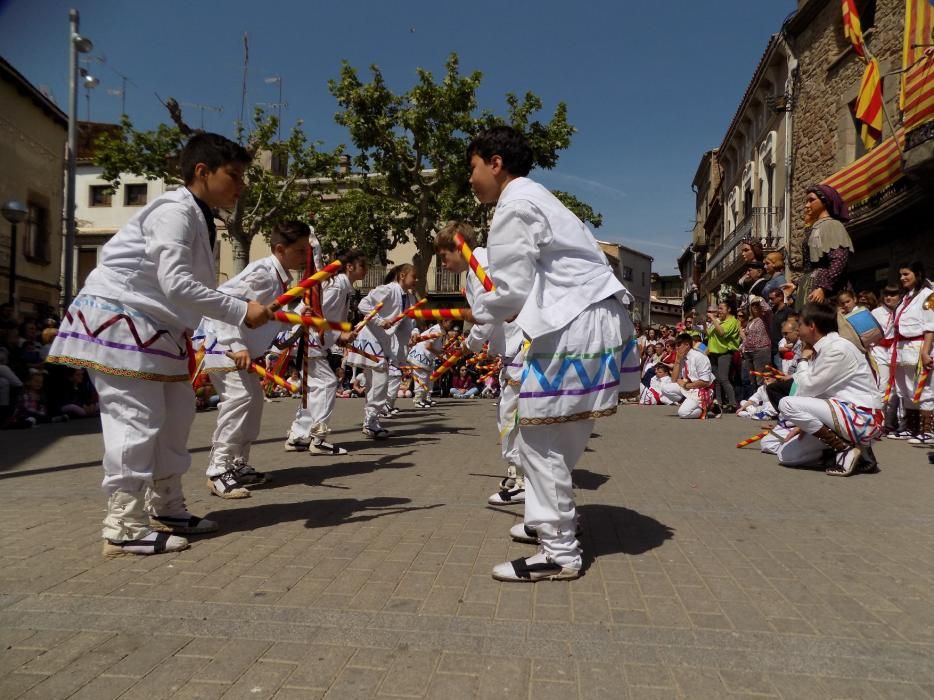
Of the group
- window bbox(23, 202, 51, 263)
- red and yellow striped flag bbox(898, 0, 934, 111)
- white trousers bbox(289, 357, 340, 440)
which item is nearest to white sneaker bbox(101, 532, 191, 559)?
white trousers bbox(289, 357, 340, 440)

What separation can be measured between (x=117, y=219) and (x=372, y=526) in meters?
43.2

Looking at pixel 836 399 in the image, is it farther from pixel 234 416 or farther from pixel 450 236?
pixel 234 416

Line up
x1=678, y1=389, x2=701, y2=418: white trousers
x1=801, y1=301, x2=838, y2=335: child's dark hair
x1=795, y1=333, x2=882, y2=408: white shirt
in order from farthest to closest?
x1=678, y1=389, x2=701, y2=418: white trousers, x1=801, y1=301, x2=838, y2=335: child's dark hair, x1=795, y1=333, x2=882, y2=408: white shirt

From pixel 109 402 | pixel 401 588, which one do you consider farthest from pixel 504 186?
pixel 109 402

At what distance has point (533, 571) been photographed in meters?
3.34

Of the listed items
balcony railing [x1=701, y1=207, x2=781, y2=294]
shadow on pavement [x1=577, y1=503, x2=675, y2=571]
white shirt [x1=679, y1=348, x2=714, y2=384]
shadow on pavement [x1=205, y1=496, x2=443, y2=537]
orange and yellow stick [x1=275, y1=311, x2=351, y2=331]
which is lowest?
shadow on pavement [x1=205, y1=496, x2=443, y2=537]

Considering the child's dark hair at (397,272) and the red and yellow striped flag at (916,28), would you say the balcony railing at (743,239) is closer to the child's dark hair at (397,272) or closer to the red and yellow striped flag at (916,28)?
the red and yellow striped flag at (916,28)

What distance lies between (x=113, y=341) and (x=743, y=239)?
2922cm

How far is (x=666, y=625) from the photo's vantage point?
9.34 feet

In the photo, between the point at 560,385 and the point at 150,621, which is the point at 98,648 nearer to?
the point at 150,621

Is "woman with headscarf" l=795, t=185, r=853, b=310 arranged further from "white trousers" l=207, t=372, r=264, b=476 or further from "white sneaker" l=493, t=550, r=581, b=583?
"white trousers" l=207, t=372, r=264, b=476

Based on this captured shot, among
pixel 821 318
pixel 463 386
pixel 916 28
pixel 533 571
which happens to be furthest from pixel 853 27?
pixel 533 571

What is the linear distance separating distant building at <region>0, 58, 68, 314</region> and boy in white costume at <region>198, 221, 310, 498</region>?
62.2 feet

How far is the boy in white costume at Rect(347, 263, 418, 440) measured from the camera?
8.88m
